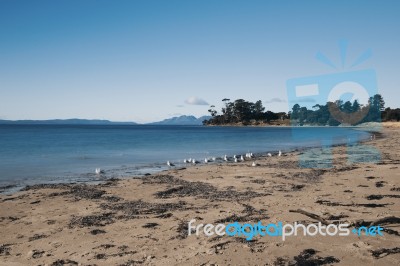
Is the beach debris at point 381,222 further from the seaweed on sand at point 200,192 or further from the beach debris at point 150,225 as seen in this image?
the beach debris at point 150,225

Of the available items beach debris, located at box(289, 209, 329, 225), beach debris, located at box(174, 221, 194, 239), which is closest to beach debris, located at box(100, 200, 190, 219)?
beach debris, located at box(174, 221, 194, 239)

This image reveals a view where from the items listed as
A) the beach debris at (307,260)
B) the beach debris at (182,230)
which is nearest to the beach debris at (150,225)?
the beach debris at (182,230)

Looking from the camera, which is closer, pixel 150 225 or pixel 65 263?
pixel 65 263

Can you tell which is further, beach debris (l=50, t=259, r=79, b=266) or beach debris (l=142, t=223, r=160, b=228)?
beach debris (l=142, t=223, r=160, b=228)

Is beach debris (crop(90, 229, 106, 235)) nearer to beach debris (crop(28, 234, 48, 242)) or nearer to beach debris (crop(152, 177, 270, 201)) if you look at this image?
beach debris (crop(28, 234, 48, 242))

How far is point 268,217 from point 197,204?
9.76ft

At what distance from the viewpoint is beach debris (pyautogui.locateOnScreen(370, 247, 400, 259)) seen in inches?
219

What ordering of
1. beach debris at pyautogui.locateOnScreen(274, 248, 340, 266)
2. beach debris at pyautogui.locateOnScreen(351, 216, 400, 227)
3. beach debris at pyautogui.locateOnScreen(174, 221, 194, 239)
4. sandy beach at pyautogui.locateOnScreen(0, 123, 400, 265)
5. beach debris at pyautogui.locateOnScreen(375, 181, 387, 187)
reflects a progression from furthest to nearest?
beach debris at pyautogui.locateOnScreen(375, 181, 387, 187), beach debris at pyautogui.locateOnScreen(174, 221, 194, 239), beach debris at pyautogui.locateOnScreen(351, 216, 400, 227), sandy beach at pyautogui.locateOnScreen(0, 123, 400, 265), beach debris at pyautogui.locateOnScreen(274, 248, 340, 266)

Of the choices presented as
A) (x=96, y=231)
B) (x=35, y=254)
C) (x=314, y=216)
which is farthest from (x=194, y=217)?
(x=35, y=254)

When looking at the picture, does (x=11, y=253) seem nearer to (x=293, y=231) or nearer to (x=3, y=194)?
(x=293, y=231)

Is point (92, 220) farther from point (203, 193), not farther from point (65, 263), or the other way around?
point (203, 193)

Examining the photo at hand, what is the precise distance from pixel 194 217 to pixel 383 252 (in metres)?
4.74

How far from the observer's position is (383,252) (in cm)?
565

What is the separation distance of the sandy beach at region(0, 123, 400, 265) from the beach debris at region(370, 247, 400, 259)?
2 centimetres
